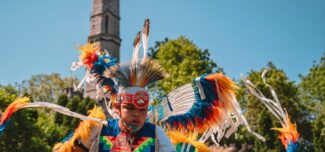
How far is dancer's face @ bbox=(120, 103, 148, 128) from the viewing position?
365 centimetres

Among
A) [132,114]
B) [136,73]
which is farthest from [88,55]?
[132,114]

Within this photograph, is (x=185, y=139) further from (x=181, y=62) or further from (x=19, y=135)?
(x=181, y=62)

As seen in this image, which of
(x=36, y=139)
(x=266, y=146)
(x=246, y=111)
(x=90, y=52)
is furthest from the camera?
(x=246, y=111)

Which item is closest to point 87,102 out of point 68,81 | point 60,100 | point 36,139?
point 60,100

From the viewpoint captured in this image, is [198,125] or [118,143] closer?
[118,143]

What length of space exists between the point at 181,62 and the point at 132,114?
19470mm

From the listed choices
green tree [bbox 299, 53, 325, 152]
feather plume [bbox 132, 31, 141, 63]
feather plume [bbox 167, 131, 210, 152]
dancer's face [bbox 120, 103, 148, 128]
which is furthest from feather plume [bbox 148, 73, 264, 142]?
green tree [bbox 299, 53, 325, 152]

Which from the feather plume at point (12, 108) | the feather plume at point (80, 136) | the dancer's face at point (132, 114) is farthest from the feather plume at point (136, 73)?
the feather plume at point (12, 108)

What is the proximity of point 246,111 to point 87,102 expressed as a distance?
8.71m

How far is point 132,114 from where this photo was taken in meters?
3.66

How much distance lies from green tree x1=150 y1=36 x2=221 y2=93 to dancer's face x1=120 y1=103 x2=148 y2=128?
1643 cm

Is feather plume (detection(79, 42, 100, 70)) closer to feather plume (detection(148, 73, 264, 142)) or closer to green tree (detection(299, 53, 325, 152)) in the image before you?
feather plume (detection(148, 73, 264, 142))

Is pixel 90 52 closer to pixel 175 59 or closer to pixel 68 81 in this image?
pixel 175 59

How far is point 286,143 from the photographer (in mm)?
4953
